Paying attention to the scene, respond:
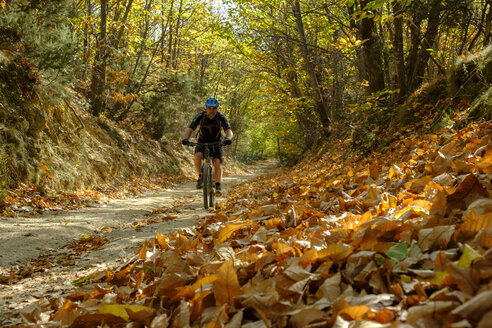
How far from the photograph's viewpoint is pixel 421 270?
47.5 inches

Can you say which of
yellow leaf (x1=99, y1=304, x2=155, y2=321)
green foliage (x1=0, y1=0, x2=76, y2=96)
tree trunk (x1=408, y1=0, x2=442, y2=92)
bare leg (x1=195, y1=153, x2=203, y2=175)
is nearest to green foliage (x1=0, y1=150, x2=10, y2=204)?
green foliage (x1=0, y1=0, x2=76, y2=96)

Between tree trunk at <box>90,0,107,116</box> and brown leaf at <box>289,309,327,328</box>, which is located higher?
tree trunk at <box>90,0,107,116</box>

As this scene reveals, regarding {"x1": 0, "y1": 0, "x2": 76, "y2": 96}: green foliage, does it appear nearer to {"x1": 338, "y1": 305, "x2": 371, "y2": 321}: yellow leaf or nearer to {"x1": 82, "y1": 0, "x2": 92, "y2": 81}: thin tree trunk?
{"x1": 82, "y1": 0, "x2": 92, "y2": 81}: thin tree trunk

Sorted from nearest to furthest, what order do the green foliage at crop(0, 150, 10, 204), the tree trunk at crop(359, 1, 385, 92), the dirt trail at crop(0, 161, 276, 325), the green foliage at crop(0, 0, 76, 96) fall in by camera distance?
the dirt trail at crop(0, 161, 276, 325) → the green foliage at crop(0, 150, 10, 204) → the green foliage at crop(0, 0, 76, 96) → the tree trunk at crop(359, 1, 385, 92)

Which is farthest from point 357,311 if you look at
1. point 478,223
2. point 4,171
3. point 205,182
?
point 4,171

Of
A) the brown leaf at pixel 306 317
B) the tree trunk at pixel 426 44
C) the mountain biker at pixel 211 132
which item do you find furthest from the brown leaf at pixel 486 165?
the mountain biker at pixel 211 132

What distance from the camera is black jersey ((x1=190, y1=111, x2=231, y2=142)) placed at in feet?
21.9

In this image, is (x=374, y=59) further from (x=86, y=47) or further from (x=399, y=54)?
(x=86, y=47)

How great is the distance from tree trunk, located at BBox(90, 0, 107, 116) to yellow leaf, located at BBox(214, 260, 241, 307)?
11242 millimetres

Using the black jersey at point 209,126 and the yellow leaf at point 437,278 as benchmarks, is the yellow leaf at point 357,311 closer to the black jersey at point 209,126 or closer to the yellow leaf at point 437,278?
the yellow leaf at point 437,278

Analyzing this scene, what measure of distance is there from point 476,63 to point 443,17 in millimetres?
2203

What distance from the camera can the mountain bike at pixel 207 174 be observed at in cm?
645

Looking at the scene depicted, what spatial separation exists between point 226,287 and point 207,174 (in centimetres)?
518

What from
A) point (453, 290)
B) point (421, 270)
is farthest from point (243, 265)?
point (453, 290)
